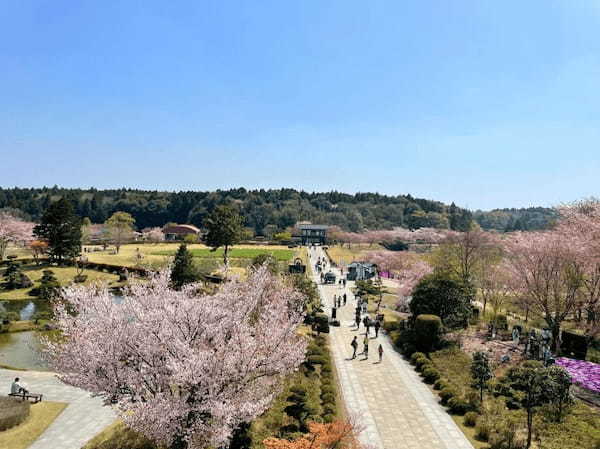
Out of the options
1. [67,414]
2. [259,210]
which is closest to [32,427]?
[67,414]

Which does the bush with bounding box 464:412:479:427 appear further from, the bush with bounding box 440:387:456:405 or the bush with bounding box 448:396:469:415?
the bush with bounding box 440:387:456:405

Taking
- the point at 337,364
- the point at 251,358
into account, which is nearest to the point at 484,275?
the point at 337,364

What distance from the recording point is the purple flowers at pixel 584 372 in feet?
72.2

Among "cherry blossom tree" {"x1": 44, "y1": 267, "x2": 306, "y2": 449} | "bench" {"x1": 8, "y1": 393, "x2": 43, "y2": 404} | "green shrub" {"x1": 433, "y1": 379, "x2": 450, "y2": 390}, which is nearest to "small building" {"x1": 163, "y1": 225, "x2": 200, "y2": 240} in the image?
"bench" {"x1": 8, "y1": 393, "x2": 43, "y2": 404}

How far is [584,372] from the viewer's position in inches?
923

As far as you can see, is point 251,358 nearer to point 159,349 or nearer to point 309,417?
point 159,349

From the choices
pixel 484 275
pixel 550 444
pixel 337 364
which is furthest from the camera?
pixel 484 275

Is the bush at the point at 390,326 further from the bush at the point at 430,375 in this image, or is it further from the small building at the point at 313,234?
the small building at the point at 313,234

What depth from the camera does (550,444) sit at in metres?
16.1

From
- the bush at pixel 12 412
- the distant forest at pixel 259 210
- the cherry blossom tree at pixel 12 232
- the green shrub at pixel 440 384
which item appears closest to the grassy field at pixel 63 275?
the cherry blossom tree at pixel 12 232

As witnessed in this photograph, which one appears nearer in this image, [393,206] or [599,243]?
[599,243]

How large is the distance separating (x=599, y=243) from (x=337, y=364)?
62.3ft

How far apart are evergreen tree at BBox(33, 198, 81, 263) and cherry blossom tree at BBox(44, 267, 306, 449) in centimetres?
5035

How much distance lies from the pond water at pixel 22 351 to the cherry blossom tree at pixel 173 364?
13.6m
